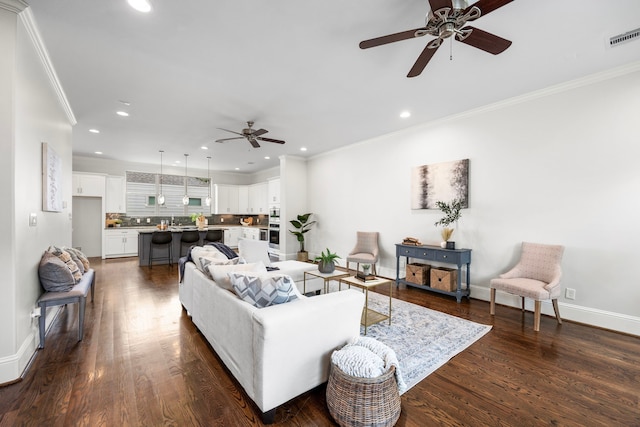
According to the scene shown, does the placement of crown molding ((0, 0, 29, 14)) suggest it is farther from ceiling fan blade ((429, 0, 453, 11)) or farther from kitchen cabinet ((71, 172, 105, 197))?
kitchen cabinet ((71, 172, 105, 197))

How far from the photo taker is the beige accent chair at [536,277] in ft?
10.1

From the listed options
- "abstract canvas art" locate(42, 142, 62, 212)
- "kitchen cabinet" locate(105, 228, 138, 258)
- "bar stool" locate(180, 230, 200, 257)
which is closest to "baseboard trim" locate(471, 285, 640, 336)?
"abstract canvas art" locate(42, 142, 62, 212)

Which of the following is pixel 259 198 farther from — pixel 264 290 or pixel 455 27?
pixel 455 27

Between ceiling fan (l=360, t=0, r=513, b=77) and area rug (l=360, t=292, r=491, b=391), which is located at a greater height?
ceiling fan (l=360, t=0, r=513, b=77)

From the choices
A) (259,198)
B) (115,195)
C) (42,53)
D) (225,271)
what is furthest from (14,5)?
(259,198)

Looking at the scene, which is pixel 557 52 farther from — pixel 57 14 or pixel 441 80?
pixel 57 14

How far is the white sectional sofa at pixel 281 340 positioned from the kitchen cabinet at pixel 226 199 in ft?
26.6

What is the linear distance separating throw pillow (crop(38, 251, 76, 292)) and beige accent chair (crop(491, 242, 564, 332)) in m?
4.91

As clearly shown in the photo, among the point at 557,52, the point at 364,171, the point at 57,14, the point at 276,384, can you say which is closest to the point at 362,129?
the point at 364,171

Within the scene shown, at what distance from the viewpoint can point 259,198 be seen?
9.73m

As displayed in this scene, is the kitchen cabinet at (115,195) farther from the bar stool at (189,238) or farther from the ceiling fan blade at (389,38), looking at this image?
the ceiling fan blade at (389,38)

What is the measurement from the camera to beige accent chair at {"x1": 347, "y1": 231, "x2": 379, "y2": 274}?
533 cm

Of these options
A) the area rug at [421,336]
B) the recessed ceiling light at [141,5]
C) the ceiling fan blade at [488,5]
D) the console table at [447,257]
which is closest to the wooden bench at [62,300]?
the recessed ceiling light at [141,5]

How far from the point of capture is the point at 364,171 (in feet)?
19.9
